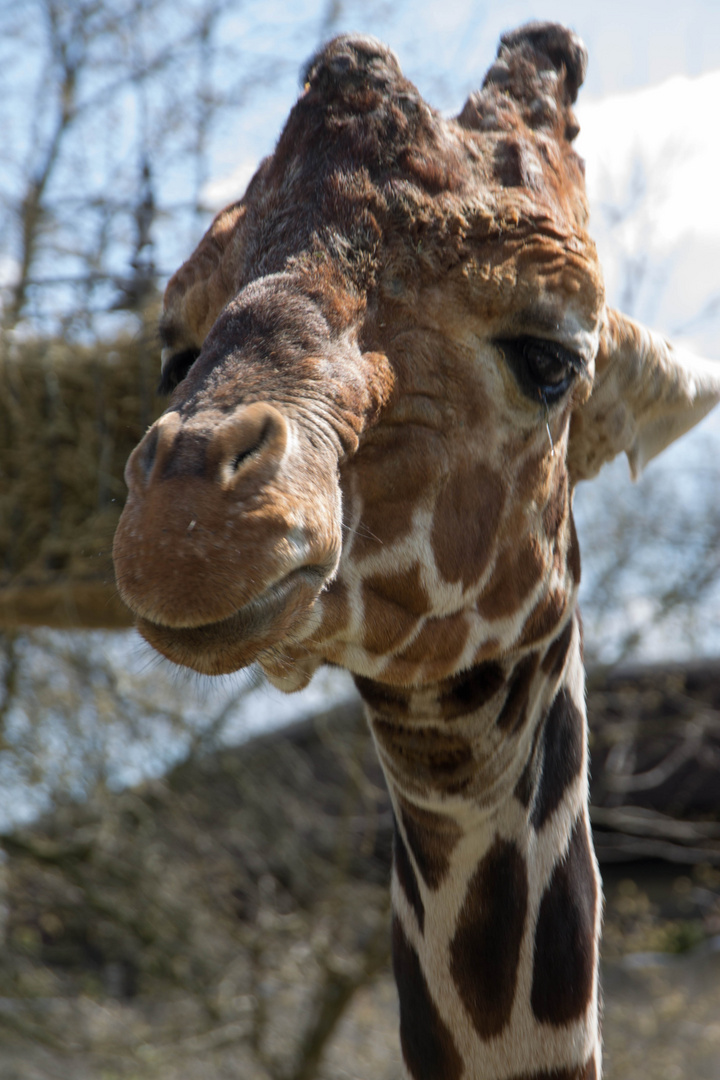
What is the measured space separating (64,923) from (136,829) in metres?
1.13

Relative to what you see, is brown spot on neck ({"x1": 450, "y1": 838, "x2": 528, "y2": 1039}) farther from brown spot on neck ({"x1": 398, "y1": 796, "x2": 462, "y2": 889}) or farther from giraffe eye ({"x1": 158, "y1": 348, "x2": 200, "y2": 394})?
giraffe eye ({"x1": 158, "y1": 348, "x2": 200, "y2": 394})

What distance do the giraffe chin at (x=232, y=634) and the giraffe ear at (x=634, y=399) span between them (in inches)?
46.8

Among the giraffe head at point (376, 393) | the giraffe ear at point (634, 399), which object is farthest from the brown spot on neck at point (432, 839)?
the giraffe ear at point (634, 399)

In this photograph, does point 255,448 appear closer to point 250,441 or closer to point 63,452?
point 250,441

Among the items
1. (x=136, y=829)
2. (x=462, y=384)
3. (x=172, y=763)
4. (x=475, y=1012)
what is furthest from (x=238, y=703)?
(x=462, y=384)

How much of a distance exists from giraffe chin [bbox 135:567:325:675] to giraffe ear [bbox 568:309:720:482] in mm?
1189

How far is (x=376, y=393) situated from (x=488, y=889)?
1231 millimetres

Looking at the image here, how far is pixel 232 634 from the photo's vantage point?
1546mm

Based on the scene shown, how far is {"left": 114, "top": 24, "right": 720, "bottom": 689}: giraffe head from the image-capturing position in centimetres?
153

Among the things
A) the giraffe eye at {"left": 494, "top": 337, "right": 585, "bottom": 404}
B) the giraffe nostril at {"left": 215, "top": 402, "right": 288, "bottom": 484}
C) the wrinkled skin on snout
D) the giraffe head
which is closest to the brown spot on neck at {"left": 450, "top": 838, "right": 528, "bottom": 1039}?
the giraffe head

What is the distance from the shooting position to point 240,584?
4.92ft

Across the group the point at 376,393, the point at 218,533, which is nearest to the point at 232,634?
the point at 218,533

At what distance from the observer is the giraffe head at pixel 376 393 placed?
153 centimetres

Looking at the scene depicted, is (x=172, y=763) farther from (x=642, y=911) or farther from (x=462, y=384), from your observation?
(x=462, y=384)
